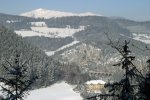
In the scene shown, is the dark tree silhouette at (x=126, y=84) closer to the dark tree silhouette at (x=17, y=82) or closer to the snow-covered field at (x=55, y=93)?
the dark tree silhouette at (x=17, y=82)

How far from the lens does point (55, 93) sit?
157875mm

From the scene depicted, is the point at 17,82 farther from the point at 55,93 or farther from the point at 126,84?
the point at 55,93

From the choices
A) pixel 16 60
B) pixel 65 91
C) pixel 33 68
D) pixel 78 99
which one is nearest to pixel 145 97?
pixel 16 60

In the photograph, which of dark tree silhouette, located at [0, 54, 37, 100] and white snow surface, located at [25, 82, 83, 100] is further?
white snow surface, located at [25, 82, 83, 100]

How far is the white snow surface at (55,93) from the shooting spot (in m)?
146

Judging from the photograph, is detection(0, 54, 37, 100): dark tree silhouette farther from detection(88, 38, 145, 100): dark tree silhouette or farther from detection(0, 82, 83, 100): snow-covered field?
detection(0, 82, 83, 100): snow-covered field

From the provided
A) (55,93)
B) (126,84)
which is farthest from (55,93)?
(126,84)

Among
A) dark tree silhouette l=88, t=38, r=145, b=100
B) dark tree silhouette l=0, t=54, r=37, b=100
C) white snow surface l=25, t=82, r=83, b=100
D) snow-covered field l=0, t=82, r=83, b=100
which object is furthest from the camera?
white snow surface l=25, t=82, r=83, b=100

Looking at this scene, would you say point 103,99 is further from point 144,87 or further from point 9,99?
point 9,99

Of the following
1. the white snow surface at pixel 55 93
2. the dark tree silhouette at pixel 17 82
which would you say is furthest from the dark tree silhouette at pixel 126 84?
the white snow surface at pixel 55 93

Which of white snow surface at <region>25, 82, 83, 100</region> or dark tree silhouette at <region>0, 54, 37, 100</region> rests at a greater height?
dark tree silhouette at <region>0, 54, 37, 100</region>

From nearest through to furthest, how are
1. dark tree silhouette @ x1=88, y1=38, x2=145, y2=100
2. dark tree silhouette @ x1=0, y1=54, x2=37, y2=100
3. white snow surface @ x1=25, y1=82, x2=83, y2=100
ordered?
dark tree silhouette @ x1=88, y1=38, x2=145, y2=100 < dark tree silhouette @ x1=0, y1=54, x2=37, y2=100 < white snow surface @ x1=25, y1=82, x2=83, y2=100

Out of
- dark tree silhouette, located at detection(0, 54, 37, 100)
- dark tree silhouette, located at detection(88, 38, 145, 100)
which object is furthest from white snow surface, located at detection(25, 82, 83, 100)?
dark tree silhouette, located at detection(88, 38, 145, 100)

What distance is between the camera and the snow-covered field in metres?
146
